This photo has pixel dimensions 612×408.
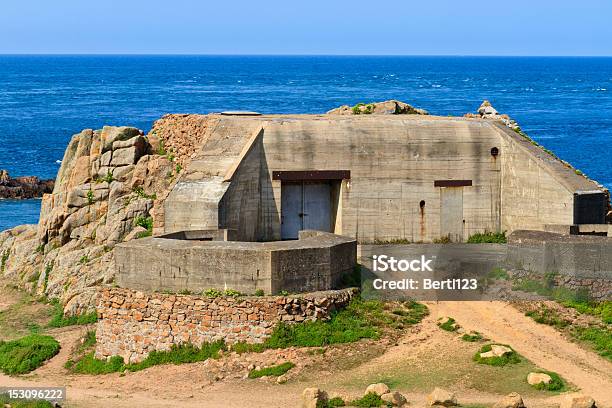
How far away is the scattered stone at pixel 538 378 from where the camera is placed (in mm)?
20703

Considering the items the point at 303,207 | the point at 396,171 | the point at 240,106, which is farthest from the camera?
the point at 240,106

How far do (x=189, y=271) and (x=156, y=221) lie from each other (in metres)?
4.73

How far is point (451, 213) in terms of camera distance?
29328 millimetres

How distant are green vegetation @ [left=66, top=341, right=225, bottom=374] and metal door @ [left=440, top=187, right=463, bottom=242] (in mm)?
7760

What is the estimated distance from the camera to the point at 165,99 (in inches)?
4358

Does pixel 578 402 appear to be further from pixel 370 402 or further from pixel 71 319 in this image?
pixel 71 319

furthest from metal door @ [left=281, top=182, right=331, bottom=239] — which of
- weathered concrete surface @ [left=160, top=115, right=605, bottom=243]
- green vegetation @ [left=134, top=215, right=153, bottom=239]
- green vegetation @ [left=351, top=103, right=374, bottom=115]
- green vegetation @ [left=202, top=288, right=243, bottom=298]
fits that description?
green vegetation @ [left=202, top=288, right=243, bottom=298]

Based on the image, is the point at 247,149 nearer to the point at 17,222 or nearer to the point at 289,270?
the point at 289,270

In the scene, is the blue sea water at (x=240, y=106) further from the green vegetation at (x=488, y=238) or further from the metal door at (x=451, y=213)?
the green vegetation at (x=488, y=238)

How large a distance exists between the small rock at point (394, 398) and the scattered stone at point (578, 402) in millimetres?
2264

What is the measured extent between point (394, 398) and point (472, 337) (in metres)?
3.25

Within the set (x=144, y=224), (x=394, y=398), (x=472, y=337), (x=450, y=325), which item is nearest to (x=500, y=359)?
(x=472, y=337)

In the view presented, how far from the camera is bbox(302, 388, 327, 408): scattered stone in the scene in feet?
65.4

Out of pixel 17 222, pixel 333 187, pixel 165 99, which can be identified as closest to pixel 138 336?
pixel 333 187
